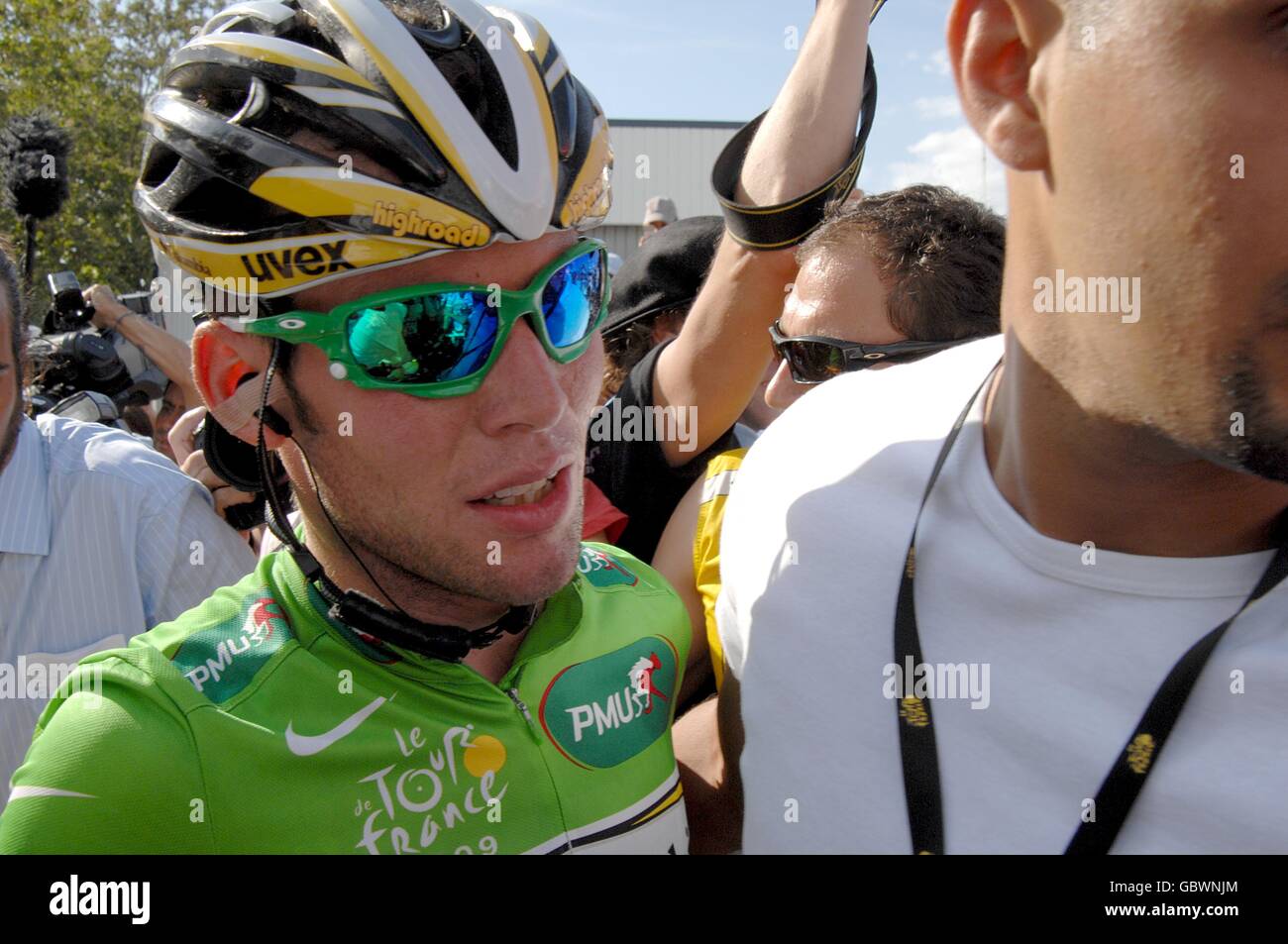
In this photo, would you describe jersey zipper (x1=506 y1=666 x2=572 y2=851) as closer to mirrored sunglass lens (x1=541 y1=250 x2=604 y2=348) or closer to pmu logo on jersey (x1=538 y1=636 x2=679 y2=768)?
pmu logo on jersey (x1=538 y1=636 x2=679 y2=768)

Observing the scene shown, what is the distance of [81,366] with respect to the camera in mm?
4957

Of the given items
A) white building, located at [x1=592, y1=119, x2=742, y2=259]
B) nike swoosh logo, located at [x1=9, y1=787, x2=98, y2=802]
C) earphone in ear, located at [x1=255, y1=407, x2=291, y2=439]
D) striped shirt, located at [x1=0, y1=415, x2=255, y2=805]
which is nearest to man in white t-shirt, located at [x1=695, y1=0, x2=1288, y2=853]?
earphone in ear, located at [x1=255, y1=407, x2=291, y2=439]

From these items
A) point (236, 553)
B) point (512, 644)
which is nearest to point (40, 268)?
point (236, 553)

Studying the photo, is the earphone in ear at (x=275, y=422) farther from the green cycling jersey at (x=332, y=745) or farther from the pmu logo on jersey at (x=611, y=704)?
the pmu logo on jersey at (x=611, y=704)

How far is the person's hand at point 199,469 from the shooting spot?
284cm

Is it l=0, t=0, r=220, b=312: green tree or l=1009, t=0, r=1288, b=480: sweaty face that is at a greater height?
l=0, t=0, r=220, b=312: green tree

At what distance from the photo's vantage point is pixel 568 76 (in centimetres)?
196

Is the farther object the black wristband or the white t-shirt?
the black wristband

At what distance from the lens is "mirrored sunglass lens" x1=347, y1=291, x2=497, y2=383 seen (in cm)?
163

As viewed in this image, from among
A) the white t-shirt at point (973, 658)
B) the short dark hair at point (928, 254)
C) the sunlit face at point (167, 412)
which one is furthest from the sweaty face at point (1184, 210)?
the sunlit face at point (167, 412)

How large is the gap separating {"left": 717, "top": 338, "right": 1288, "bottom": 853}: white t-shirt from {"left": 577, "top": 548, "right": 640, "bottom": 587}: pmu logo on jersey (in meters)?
0.34

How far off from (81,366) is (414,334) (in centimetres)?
412
